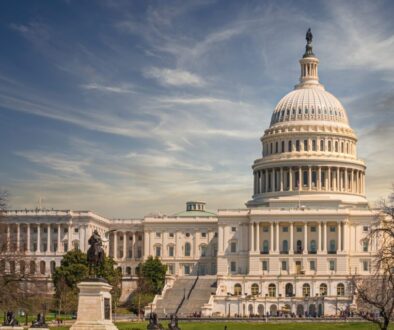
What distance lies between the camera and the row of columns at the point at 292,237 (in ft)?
632

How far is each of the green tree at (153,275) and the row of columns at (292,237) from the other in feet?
57.6

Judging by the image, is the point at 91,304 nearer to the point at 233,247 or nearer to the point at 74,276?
the point at 74,276

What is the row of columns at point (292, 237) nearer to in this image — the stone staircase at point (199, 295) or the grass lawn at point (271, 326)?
the stone staircase at point (199, 295)

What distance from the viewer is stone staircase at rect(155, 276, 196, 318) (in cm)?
16088

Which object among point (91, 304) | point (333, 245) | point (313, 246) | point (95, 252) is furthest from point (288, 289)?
point (91, 304)

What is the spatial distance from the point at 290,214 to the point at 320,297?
3358 centimetres

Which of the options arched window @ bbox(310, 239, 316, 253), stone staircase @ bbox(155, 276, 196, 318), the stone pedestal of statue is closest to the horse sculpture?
the stone pedestal of statue

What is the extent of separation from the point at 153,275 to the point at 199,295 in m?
12.4

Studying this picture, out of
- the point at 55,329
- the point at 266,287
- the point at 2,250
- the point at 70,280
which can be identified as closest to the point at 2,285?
the point at 2,250

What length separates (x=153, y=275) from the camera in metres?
184

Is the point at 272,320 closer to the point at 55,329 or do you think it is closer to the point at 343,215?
the point at 55,329

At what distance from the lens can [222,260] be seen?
198m

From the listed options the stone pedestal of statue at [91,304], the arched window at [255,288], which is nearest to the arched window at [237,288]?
the arched window at [255,288]

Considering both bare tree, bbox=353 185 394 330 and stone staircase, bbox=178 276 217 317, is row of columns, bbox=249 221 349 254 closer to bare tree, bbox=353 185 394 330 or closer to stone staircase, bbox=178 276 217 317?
stone staircase, bbox=178 276 217 317
